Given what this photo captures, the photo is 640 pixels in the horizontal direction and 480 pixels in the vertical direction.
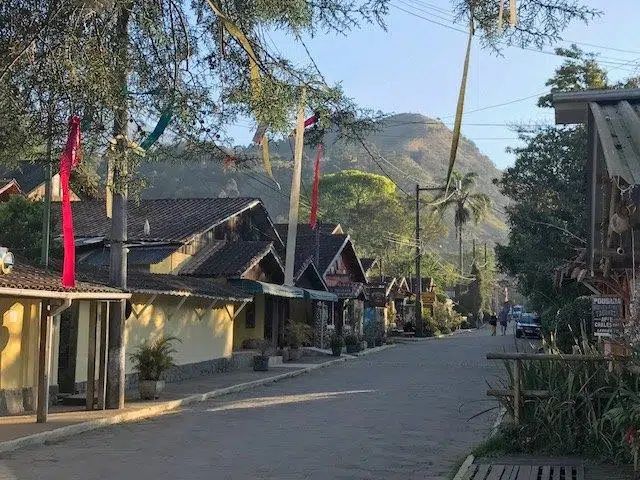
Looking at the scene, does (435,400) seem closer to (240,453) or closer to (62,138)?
(240,453)

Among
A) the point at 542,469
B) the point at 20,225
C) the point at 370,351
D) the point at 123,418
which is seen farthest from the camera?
the point at 370,351

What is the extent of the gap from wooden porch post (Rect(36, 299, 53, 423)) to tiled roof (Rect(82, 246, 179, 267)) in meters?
12.6

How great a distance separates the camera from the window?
31984mm

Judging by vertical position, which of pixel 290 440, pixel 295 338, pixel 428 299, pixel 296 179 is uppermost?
pixel 296 179

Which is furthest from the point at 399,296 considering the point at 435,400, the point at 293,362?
the point at 435,400

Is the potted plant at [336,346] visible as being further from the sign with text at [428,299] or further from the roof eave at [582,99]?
the sign with text at [428,299]

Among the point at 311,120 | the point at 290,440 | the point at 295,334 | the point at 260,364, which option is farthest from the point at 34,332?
the point at 295,334

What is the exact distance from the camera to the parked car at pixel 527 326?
54.5 meters

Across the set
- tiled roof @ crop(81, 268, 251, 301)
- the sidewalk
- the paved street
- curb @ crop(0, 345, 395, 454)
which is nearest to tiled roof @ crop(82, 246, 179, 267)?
tiled roof @ crop(81, 268, 251, 301)

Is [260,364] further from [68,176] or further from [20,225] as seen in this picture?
[68,176]

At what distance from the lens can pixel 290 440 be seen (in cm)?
1229

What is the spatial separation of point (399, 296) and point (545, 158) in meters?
38.5

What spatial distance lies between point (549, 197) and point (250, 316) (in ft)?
41.1

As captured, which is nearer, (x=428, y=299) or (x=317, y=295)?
(x=317, y=295)
